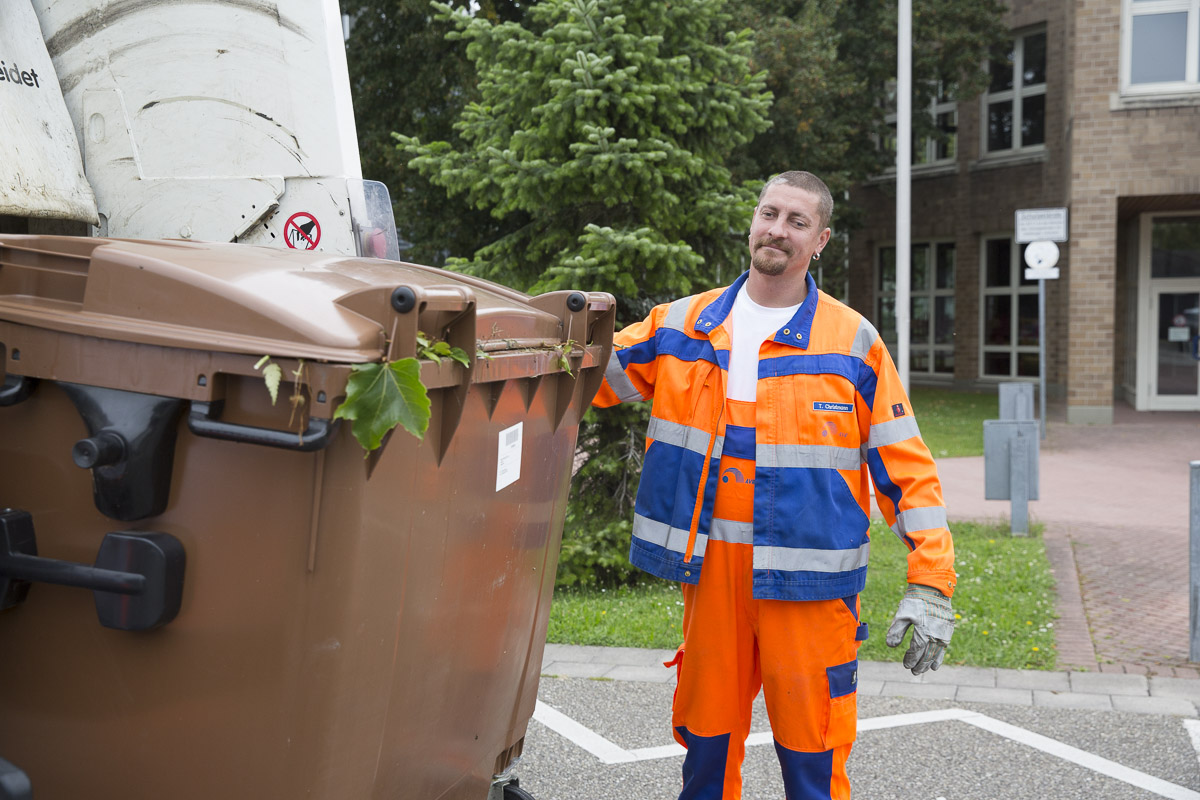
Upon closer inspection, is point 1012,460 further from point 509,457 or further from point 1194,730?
point 509,457

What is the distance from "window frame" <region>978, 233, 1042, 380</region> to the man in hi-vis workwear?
20957mm

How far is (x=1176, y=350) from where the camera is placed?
18766mm

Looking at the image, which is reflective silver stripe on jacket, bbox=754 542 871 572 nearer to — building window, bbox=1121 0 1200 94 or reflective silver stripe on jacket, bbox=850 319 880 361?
reflective silver stripe on jacket, bbox=850 319 880 361

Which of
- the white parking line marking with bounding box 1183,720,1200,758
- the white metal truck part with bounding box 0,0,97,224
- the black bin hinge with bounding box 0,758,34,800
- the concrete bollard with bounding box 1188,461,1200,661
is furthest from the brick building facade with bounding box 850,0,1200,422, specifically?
the black bin hinge with bounding box 0,758,34,800

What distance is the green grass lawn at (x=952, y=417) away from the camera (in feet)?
46.6

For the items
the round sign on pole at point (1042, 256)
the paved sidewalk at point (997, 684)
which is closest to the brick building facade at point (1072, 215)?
the round sign on pole at point (1042, 256)

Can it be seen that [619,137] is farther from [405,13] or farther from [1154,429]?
[1154,429]

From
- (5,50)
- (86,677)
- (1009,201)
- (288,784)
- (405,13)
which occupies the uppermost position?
(405,13)

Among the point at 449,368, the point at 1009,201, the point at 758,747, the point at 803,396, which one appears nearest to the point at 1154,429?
the point at 1009,201

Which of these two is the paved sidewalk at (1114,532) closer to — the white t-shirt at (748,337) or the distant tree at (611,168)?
the distant tree at (611,168)

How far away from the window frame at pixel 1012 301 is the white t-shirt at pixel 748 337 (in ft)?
68.5

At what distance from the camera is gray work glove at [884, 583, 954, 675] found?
3014mm

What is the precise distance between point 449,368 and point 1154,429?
1634 centimetres

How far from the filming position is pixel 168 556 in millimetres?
1949
